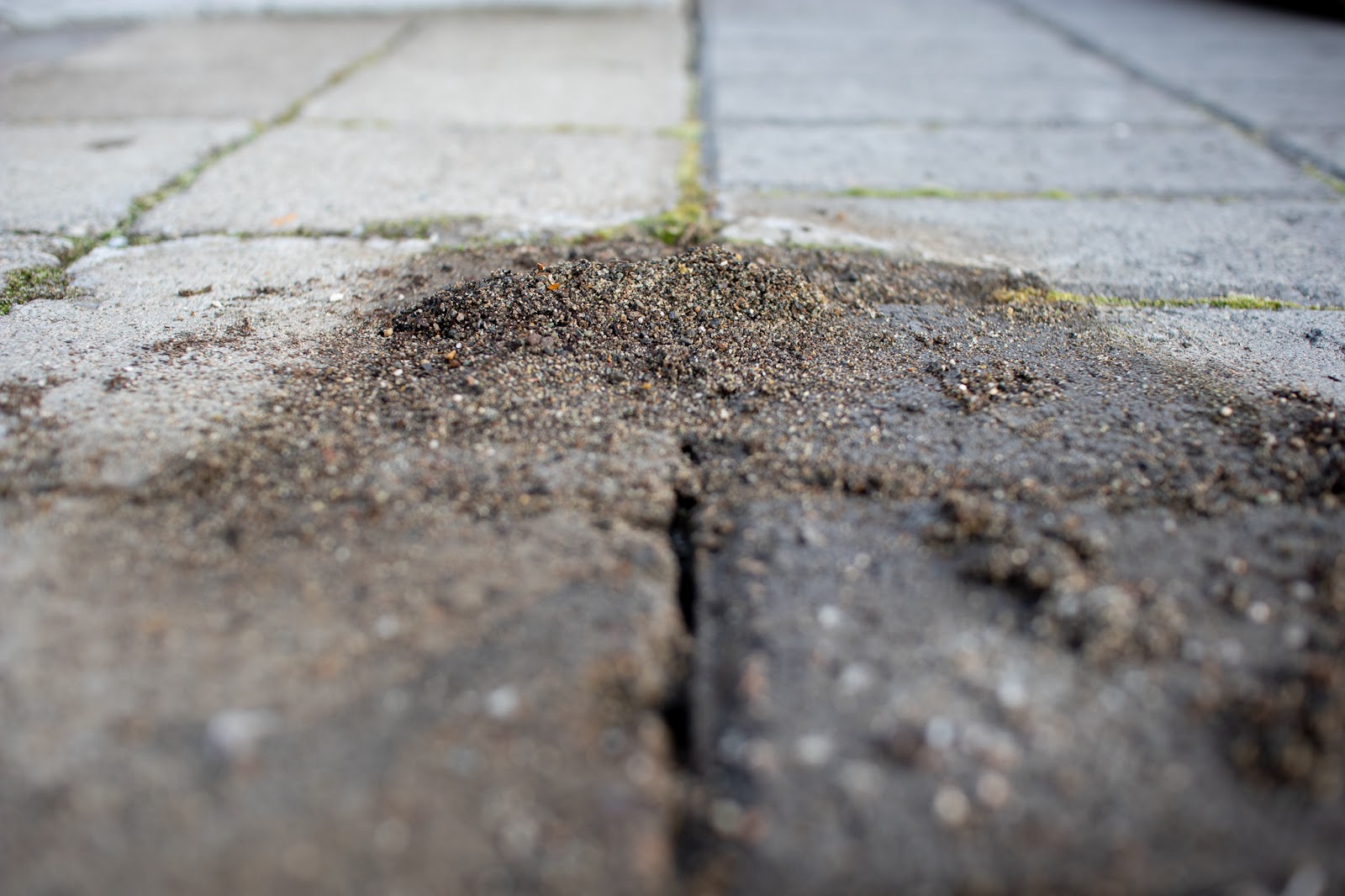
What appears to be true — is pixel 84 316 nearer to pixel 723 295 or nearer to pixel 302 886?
pixel 723 295

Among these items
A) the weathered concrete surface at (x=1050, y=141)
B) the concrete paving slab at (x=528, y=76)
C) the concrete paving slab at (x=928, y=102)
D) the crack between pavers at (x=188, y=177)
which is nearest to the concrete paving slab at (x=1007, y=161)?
the weathered concrete surface at (x=1050, y=141)

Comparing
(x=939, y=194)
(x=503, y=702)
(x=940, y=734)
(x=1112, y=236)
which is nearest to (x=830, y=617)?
(x=940, y=734)

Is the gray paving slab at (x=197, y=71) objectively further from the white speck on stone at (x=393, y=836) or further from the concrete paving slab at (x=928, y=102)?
the white speck on stone at (x=393, y=836)

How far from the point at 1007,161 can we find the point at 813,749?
298cm

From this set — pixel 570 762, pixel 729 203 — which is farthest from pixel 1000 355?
pixel 570 762

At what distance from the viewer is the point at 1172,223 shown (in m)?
2.86

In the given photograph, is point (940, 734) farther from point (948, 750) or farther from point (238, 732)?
point (238, 732)

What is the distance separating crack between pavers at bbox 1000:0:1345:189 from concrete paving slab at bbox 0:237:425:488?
3329mm

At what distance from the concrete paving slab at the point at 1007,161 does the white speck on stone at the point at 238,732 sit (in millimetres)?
2462

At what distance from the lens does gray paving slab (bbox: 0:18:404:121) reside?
3900 mm

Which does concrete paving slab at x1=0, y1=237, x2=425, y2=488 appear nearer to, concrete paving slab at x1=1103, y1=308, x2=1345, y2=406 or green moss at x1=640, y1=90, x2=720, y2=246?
green moss at x1=640, y1=90, x2=720, y2=246

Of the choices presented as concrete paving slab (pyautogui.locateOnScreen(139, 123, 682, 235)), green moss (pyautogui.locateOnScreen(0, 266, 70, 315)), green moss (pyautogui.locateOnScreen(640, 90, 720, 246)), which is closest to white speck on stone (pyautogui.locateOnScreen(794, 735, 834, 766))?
green moss (pyautogui.locateOnScreen(640, 90, 720, 246))

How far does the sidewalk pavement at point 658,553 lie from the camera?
1.06 m

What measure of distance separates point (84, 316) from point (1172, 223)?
3.20 meters
